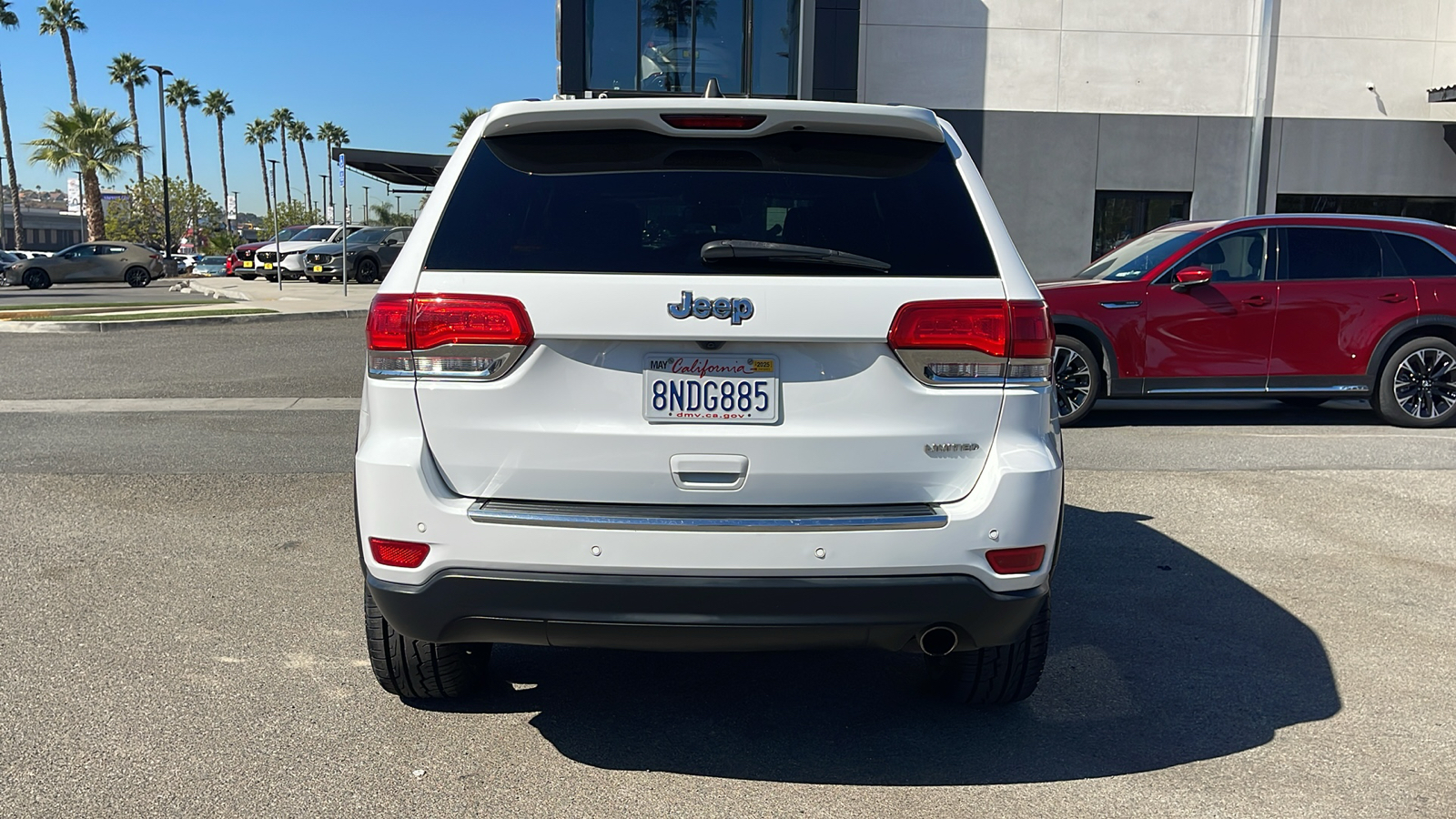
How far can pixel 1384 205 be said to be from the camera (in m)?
22.7

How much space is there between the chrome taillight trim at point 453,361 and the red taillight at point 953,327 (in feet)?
3.24

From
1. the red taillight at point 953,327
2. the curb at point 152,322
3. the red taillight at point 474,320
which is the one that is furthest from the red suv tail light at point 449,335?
the curb at point 152,322

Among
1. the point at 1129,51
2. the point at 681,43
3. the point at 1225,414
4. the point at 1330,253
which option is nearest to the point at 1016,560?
the point at 1330,253

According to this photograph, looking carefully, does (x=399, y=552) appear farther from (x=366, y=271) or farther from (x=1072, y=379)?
(x=366, y=271)

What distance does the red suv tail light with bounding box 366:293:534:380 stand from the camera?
10.1 ft

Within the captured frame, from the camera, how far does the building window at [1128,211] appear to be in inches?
874

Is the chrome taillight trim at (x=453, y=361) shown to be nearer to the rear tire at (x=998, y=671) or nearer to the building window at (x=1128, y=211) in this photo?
the rear tire at (x=998, y=671)

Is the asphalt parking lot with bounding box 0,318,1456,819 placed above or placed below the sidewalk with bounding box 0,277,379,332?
below

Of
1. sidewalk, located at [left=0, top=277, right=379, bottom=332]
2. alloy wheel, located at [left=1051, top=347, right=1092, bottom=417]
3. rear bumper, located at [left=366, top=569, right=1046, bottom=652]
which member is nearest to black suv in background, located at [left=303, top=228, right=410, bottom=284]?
sidewalk, located at [left=0, top=277, right=379, bottom=332]

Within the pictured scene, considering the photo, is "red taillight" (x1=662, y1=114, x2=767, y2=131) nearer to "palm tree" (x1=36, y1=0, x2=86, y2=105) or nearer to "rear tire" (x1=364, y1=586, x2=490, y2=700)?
"rear tire" (x1=364, y1=586, x2=490, y2=700)

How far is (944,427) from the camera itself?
313 centimetres

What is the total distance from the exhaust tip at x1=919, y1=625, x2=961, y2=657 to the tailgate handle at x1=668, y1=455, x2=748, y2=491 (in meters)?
0.66

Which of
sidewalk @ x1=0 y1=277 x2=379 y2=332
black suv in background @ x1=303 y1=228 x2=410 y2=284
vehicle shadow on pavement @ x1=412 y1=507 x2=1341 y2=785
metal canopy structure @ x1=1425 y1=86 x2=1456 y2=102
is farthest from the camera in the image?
black suv in background @ x1=303 y1=228 x2=410 y2=284

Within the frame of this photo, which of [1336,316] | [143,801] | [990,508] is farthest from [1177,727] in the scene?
[1336,316]
